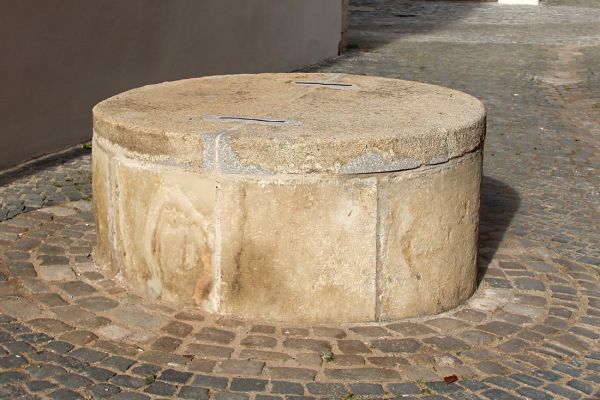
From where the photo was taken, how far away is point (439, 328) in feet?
15.5

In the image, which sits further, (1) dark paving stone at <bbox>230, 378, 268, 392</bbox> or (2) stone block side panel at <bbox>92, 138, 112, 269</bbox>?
(2) stone block side panel at <bbox>92, 138, 112, 269</bbox>

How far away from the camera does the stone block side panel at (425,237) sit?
4.62 metres

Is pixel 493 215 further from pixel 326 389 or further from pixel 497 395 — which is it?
pixel 326 389

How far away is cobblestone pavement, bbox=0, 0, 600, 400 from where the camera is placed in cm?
408

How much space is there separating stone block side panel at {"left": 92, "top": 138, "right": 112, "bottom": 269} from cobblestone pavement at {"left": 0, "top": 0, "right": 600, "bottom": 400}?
0.46 ft

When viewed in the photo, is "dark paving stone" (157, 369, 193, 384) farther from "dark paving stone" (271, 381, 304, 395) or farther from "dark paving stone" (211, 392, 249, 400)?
"dark paving stone" (271, 381, 304, 395)

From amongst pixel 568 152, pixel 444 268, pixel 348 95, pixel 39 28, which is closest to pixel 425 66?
pixel 568 152

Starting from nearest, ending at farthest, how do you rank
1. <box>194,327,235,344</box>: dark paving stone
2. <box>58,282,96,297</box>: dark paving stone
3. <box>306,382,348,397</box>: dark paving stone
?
<box>306,382,348,397</box>: dark paving stone
<box>194,327,235,344</box>: dark paving stone
<box>58,282,96,297</box>: dark paving stone

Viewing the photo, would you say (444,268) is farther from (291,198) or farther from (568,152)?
(568,152)

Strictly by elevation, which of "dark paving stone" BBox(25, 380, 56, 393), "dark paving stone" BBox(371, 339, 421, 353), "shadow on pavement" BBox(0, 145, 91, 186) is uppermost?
"dark paving stone" BBox(25, 380, 56, 393)

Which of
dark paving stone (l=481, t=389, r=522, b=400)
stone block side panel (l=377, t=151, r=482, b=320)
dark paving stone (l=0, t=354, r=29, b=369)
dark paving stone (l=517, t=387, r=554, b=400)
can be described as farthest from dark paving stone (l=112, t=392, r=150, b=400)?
dark paving stone (l=517, t=387, r=554, b=400)

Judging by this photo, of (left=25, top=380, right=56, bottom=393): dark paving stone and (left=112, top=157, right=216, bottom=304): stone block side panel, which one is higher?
(left=112, top=157, right=216, bottom=304): stone block side panel

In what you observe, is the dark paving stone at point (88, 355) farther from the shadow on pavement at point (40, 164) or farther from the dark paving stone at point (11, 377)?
the shadow on pavement at point (40, 164)

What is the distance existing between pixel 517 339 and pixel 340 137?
4.28 ft
